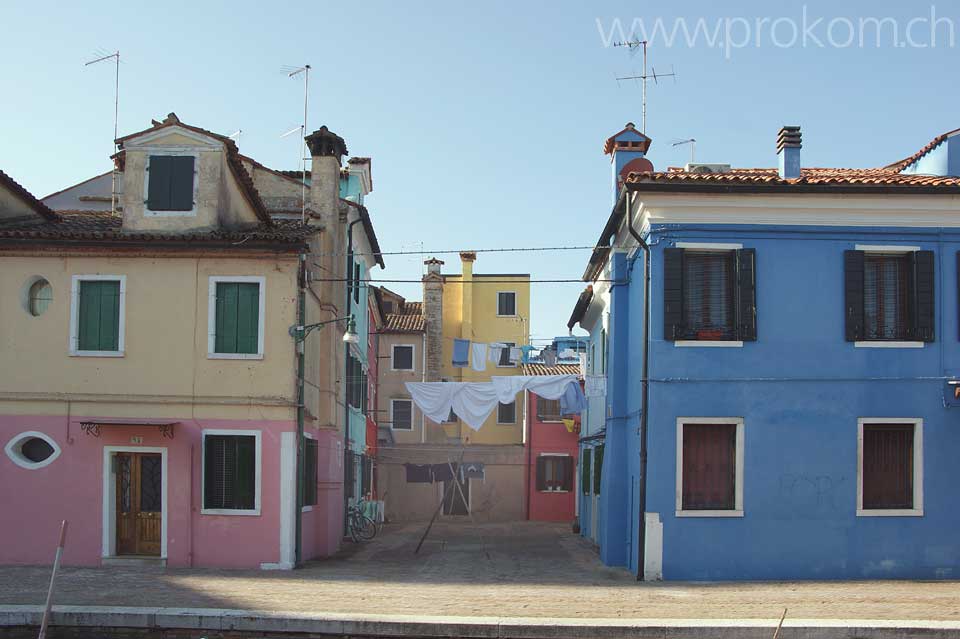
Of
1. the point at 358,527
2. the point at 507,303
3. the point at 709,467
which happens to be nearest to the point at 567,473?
the point at 507,303

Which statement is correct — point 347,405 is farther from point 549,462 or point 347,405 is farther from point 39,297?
point 549,462

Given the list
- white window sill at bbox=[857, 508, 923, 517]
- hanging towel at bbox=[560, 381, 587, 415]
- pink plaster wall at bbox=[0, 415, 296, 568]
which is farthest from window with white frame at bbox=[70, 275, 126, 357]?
hanging towel at bbox=[560, 381, 587, 415]

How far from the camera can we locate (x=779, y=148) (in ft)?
65.3

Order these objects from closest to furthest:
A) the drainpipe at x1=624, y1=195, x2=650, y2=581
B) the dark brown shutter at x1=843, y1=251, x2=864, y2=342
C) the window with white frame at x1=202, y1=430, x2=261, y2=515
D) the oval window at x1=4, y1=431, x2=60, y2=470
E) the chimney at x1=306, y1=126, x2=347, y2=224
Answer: the drainpipe at x1=624, y1=195, x2=650, y2=581 < the dark brown shutter at x1=843, y1=251, x2=864, y2=342 < the window with white frame at x1=202, y1=430, x2=261, y2=515 < the oval window at x1=4, y1=431, x2=60, y2=470 < the chimney at x1=306, y1=126, x2=347, y2=224

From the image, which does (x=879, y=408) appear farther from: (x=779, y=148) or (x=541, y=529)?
(x=541, y=529)

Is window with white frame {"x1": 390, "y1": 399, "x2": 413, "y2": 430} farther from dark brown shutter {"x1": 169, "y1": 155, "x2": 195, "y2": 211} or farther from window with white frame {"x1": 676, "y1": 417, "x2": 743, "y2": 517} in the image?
window with white frame {"x1": 676, "y1": 417, "x2": 743, "y2": 517}

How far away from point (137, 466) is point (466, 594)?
7.32 meters

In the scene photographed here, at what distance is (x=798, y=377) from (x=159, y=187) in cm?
1185

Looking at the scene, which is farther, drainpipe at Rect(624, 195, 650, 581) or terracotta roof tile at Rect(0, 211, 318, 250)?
terracotta roof tile at Rect(0, 211, 318, 250)

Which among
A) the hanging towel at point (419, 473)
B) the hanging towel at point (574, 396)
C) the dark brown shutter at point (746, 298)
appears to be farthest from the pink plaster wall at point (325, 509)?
the hanging towel at point (419, 473)

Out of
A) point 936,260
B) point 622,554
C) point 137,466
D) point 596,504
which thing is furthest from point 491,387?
point 936,260

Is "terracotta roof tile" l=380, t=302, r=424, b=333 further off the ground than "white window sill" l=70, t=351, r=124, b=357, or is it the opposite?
"terracotta roof tile" l=380, t=302, r=424, b=333

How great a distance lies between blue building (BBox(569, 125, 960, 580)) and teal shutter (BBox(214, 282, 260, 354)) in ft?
22.8

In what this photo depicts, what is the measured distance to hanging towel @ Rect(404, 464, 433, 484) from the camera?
40.9m
